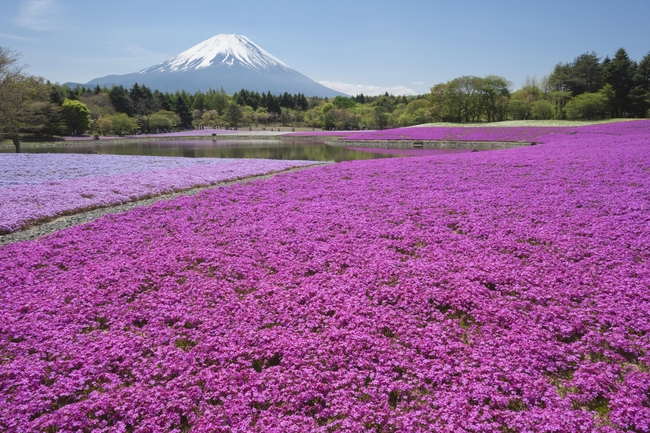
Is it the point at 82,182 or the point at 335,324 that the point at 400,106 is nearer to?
the point at 82,182

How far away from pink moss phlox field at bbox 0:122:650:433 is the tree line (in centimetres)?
4729

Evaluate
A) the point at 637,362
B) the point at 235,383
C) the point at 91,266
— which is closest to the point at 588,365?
the point at 637,362

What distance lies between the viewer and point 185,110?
115 metres

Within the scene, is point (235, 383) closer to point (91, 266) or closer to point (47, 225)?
point (91, 266)

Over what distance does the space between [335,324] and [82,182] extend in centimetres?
2038

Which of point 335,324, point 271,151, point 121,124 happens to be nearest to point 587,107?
point 271,151

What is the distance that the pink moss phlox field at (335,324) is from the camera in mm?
4512

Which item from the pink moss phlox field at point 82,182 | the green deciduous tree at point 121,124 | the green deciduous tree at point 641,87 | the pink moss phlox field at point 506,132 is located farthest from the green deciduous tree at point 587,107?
the green deciduous tree at point 121,124

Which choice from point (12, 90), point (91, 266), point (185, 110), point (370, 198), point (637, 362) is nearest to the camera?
point (637, 362)

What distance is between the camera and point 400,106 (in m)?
130

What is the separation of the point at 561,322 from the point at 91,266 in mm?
10403

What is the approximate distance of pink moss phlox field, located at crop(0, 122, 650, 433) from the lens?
14.8 ft

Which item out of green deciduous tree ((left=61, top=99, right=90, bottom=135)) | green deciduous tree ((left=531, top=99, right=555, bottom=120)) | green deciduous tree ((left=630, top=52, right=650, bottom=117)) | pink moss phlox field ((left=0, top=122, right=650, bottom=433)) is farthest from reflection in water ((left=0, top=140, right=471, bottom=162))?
green deciduous tree ((left=630, top=52, right=650, bottom=117))

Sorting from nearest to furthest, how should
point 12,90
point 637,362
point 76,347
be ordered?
point 637,362 < point 76,347 < point 12,90
